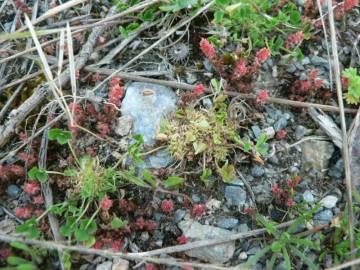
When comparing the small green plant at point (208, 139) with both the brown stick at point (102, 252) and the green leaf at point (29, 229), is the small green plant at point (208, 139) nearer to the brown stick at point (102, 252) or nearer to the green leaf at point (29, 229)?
the brown stick at point (102, 252)

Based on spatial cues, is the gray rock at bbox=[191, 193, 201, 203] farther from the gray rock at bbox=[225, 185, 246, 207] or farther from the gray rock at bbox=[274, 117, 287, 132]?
the gray rock at bbox=[274, 117, 287, 132]

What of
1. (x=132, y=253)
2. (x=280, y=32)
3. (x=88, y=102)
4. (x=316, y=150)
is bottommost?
(x=132, y=253)

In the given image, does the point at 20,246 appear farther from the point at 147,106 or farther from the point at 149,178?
the point at 147,106

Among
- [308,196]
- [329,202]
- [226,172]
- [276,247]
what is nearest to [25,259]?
[226,172]

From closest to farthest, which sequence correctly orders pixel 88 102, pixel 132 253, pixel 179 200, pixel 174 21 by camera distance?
1. pixel 132 253
2. pixel 179 200
3. pixel 88 102
4. pixel 174 21

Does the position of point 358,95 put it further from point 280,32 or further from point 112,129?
point 112,129

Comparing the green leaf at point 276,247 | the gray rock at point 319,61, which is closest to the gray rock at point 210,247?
the green leaf at point 276,247

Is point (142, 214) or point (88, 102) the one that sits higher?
point (88, 102)

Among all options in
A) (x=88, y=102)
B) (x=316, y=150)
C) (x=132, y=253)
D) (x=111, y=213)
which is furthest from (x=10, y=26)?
(x=316, y=150)
